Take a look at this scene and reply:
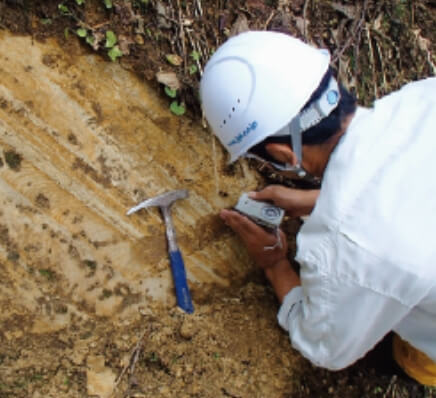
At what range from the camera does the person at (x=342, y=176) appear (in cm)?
132

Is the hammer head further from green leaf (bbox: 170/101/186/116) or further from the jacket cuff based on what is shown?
the jacket cuff

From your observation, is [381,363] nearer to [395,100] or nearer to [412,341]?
[412,341]

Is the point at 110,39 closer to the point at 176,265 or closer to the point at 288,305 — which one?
the point at 176,265

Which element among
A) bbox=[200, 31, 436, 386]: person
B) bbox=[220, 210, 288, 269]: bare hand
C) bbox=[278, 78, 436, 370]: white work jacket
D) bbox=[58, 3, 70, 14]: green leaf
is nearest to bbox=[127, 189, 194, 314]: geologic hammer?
bbox=[220, 210, 288, 269]: bare hand

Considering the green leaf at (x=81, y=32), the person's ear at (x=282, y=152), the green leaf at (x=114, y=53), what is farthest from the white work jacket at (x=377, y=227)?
the green leaf at (x=81, y=32)

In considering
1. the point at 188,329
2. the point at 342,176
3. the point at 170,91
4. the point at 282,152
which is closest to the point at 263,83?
the point at 282,152

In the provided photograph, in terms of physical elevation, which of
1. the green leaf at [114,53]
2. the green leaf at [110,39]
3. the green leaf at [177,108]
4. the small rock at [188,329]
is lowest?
the small rock at [188,329]

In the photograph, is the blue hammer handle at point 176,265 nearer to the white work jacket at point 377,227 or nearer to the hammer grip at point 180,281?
the hammer grip at point 180,281

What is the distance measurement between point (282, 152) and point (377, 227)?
0.49 m

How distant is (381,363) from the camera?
2.32 meters

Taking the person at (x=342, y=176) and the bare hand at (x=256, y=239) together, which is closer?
the person at (x=342, y=176)

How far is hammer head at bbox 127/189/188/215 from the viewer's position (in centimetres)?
204

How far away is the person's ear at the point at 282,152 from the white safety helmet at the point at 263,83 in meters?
0.06

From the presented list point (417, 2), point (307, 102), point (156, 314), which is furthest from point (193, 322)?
point (417, 2)
